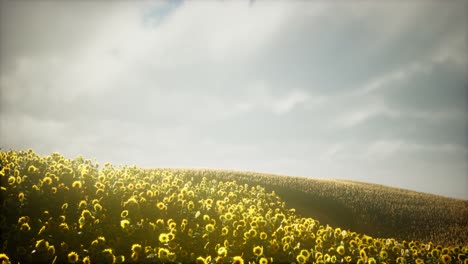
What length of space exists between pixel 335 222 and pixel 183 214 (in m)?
15.5

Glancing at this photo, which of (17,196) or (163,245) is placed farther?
(17,196)

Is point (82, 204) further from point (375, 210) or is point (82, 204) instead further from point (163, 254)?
point (375, 210)

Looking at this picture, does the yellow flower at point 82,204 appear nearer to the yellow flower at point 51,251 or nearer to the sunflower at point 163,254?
the yellow flower at point 51,251

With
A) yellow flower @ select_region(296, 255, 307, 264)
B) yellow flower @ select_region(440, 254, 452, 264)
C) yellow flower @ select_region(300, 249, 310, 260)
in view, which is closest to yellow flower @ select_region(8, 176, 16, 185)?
yellow flower @ select_region(296, 255, 307, 264)

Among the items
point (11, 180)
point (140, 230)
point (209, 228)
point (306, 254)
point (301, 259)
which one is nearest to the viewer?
point (301, 259)

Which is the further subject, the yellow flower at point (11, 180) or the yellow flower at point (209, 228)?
the yellow flower at point (11, 180)

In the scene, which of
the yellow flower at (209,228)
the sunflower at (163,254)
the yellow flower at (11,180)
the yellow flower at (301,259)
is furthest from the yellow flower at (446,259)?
the yellow flower at (11,180)

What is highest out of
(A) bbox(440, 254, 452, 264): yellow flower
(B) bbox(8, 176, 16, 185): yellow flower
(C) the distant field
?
(B) bbox(8, 176, 16, 185): yellow flower

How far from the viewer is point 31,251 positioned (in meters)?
7.07

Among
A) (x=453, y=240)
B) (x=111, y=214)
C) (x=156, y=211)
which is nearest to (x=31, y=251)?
(x=111, y=214)

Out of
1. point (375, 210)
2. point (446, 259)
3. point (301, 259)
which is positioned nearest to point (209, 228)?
point (301, 259)

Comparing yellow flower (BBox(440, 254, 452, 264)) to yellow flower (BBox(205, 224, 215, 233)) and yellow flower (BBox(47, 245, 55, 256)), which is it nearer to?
yellow flower (BBox(205, 224, 215, 233))

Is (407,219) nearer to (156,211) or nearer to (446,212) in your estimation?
(446,212)

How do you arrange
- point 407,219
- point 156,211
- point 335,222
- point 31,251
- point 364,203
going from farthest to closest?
point 364,203
point 407,219
point 335,222
point 156,211
point 31,251
